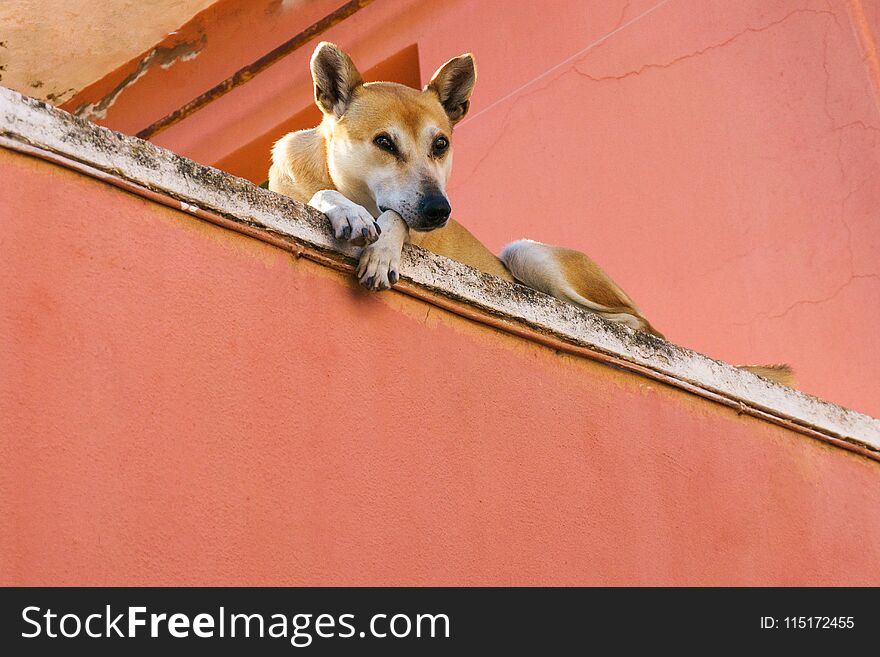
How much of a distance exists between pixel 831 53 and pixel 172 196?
10.9ft

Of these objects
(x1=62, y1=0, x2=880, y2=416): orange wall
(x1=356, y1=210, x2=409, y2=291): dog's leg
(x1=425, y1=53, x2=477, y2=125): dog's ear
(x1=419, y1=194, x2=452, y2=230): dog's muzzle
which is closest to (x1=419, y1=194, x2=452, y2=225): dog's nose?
(x1=419, y1=194, x2=452, y2=230): dog's muzzle

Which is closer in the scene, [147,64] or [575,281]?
[575,281]

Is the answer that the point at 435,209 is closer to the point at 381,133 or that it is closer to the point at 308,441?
the point at 381,133

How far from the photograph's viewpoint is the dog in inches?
166

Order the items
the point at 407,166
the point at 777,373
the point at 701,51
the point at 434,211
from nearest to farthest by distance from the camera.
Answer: the point at 434,211
the point at 407,166
the point at 777,373
the point at 701,51

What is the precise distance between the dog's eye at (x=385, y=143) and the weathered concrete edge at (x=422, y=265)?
98cm

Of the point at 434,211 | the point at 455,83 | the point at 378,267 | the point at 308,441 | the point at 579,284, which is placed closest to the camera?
the point at 308,441

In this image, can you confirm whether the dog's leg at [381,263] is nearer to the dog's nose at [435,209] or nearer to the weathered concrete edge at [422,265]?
the weathered concrete edge at [422,265]

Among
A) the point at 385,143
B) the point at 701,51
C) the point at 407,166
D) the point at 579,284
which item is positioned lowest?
the point at 579,284

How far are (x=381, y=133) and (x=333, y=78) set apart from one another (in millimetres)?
317

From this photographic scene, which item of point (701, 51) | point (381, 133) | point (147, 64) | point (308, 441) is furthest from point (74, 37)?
point (308, 441)

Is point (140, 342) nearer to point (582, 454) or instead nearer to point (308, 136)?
point (582, 454)

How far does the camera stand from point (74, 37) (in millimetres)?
6969

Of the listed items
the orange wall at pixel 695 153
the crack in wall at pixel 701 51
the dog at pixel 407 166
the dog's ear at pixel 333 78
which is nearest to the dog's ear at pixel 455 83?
the dog at pixel 407 166
